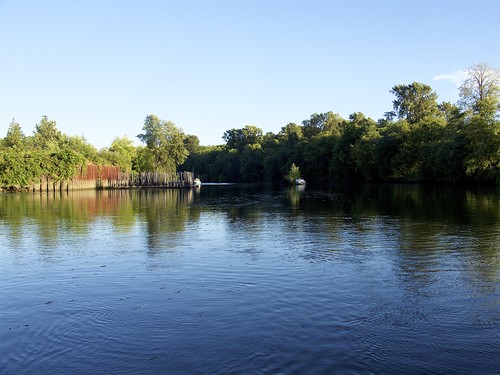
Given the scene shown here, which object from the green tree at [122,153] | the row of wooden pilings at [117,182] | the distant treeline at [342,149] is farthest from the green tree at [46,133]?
the row of wooden pilings at [117,182]

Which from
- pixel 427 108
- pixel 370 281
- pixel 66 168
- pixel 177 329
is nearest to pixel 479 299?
pixel 370 281

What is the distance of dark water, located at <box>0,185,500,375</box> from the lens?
7.05m

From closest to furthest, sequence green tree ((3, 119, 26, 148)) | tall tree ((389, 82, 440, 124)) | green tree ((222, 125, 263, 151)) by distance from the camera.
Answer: green tree ((3, 119, 26, 148)) < tall tree ((389, 82, 440, 124)) < green tree ((222, 125, 263, 151))

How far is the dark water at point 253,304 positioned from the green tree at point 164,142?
7942cm

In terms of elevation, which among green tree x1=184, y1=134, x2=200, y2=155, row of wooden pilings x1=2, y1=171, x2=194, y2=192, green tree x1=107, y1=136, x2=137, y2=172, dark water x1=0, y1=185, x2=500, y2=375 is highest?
green tree x1=184, y1=134, x2=200, y2=155

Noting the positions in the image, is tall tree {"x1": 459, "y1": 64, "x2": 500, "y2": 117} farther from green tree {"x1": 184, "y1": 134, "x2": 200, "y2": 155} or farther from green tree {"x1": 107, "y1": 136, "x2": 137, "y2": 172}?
green tree {"x1": 184, "y1": 134, "x2": 200, "y2": 155}

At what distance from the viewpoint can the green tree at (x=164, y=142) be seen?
98.1 metres

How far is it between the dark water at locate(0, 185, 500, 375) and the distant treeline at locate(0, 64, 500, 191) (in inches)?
2015

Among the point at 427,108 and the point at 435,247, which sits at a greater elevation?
the point at 427,108

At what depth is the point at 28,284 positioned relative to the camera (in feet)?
38.7

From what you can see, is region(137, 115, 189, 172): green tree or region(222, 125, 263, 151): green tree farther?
region(222, 125, 263, 151): green tree

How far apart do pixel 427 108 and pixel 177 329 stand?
116 m

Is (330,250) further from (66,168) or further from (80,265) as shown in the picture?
(66,168)

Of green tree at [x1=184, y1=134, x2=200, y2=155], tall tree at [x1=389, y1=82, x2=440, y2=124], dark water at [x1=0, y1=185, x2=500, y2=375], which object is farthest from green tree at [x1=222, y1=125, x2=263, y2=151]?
dark water at [x1=0, y1=185, x2=500, y2=375]
